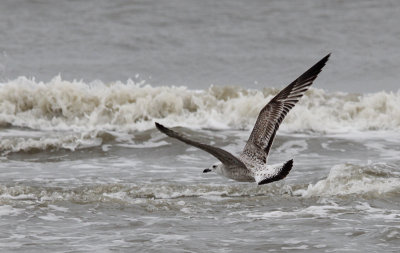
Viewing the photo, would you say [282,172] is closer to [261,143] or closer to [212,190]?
[261,143]

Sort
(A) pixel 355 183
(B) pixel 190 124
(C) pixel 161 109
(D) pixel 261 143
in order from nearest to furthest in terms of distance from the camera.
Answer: (D) pixel 261 143 < (A) pixel 355 183 < (B) pixel 190 124 < (C) pixel 161 109

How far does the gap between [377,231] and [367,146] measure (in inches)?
180

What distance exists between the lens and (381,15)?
821 inches

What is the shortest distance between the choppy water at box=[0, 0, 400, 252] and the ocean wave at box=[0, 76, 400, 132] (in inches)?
1.3

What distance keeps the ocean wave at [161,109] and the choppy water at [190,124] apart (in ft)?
0.10

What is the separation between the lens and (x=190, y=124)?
13250 millimetres

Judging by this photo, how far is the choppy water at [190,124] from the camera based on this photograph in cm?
738

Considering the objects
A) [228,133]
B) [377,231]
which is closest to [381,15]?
[228,133]

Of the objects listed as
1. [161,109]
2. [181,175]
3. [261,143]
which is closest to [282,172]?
[261,143]

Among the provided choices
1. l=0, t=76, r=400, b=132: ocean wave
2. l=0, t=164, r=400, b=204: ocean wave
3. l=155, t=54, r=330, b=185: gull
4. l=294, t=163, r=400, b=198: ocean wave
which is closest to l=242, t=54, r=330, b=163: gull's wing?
l=155, t=54, r=330, b=185: gull

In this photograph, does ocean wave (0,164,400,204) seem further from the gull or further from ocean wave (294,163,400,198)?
the gull

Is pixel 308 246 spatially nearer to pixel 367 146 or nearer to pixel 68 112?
pixel 367 146

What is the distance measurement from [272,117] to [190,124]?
184 inches

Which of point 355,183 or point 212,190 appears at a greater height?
point 355,183
